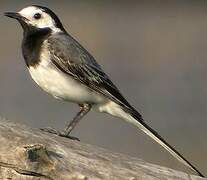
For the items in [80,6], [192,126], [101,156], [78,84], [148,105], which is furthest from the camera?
[80,6]

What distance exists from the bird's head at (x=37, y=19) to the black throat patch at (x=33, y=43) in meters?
0.03

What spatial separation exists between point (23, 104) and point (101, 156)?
7689 millimetres

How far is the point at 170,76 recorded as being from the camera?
632 inches

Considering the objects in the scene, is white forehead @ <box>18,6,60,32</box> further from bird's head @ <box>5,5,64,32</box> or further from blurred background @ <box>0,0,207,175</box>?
blurred background @ <box>0,0,207,175</box>

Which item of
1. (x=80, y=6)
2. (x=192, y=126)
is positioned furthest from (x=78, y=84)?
(x=80, y=6)

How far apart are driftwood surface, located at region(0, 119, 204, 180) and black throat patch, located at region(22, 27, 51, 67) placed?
1214 mm

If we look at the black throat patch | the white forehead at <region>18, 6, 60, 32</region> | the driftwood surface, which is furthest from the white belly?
the driftwood surface

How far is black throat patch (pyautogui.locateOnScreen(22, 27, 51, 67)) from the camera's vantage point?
831 cm

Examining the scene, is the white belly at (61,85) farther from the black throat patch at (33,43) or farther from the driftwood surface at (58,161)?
the driftwood surface at (58,161)

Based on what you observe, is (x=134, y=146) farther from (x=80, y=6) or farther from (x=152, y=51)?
(x=80, y=6)

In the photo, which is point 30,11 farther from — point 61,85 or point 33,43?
point 61,85

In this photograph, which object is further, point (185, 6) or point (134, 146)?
point (185, 6)

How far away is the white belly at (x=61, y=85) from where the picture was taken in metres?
8.19

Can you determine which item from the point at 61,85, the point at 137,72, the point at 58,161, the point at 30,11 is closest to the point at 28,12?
the point at 30,11
